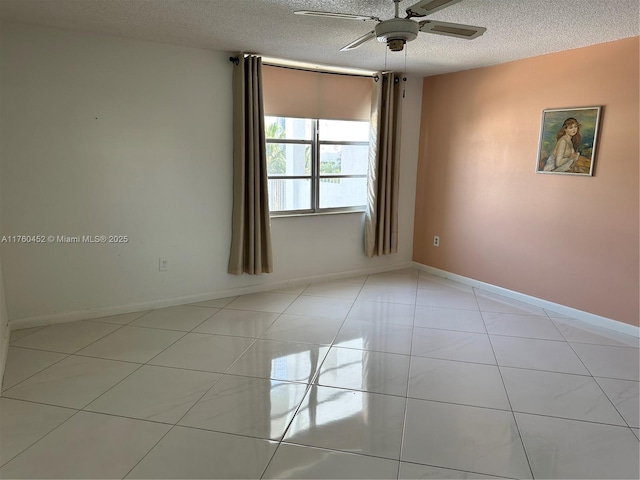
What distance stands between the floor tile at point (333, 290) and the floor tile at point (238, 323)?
731mm

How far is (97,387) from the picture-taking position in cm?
258

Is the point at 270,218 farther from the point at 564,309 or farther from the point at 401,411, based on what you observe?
the point at 564,309

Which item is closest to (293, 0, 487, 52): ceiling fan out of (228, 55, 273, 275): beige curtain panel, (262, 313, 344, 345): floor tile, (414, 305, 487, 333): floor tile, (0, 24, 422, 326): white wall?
(228, 55, 273, 275): beige curtain panel

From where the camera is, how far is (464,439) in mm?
2141

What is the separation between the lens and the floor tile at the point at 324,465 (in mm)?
1896

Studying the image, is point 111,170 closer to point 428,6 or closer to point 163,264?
point 163,264

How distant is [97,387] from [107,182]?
1.73 m

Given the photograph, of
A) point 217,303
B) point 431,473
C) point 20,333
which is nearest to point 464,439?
point 431,473

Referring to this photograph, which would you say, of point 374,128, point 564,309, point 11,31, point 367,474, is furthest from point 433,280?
point 11,31

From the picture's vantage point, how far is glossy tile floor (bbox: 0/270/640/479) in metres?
1.98

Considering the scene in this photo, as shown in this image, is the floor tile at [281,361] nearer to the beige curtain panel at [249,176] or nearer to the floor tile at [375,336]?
the floor tile at [375,336]

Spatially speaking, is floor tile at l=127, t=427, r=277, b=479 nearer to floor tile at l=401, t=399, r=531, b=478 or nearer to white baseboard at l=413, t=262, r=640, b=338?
floor tile at l=401, t=399, r=531, b=478

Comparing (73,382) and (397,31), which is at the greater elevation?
(397,31)

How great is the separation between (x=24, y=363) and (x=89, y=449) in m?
1.20
